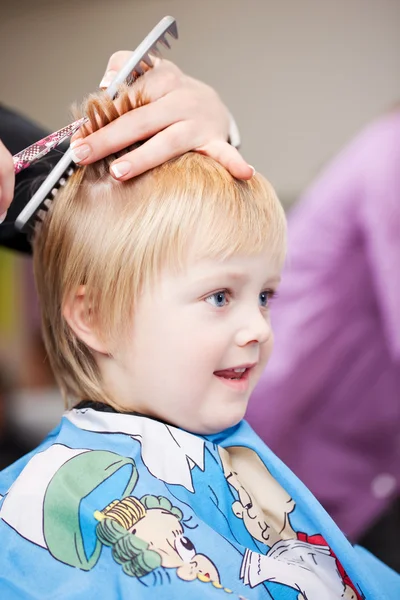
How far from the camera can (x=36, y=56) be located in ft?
8.48

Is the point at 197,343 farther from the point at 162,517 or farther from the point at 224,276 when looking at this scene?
the point at 162,517

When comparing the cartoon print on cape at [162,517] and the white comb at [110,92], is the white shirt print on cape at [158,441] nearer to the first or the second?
the cartoon print on cape at [162,517]

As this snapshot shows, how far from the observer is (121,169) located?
0.88 meters

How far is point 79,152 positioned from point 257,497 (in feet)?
1.73

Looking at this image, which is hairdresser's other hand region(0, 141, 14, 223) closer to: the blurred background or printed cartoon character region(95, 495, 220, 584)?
printed cartoon character region(95, 495, 220, 584)

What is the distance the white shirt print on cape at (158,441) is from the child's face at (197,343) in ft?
0.09

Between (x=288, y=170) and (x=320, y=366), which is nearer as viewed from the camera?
(x=320, y=366)

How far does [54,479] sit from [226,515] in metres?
0.23

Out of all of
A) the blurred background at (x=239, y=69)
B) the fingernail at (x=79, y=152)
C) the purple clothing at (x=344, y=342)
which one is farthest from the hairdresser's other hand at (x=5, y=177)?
the blurred background at (x=239, y=69)

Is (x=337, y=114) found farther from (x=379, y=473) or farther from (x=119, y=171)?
(x=119, y=171)

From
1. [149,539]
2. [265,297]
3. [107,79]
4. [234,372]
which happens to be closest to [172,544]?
[149,539]

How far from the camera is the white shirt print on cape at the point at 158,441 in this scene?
0.85m

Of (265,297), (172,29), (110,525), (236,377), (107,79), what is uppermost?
(172,29)

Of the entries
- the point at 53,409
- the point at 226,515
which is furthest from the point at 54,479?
the point at 53,409
